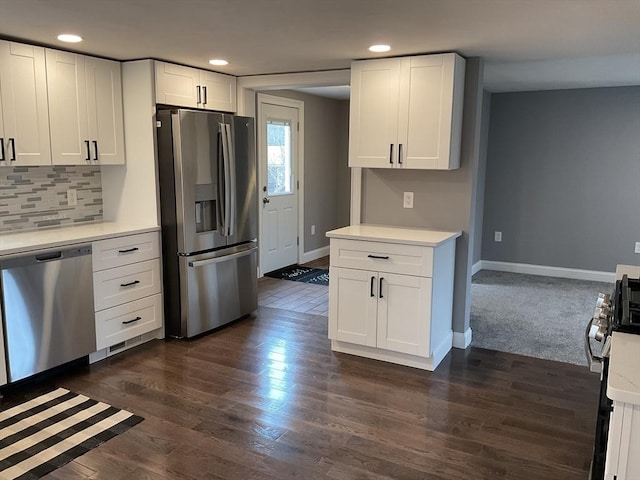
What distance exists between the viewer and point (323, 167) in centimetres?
709

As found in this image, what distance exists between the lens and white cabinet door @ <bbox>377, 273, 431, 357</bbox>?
3414 millimetres

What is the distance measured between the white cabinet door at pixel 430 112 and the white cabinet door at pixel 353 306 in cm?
88

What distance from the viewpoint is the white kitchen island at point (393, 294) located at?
3.41 m

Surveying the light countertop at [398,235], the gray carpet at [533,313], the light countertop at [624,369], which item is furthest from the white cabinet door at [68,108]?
the light countertop at [624,369]

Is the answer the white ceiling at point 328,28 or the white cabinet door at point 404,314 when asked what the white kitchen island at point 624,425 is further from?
the white cabinet door at point 404,314

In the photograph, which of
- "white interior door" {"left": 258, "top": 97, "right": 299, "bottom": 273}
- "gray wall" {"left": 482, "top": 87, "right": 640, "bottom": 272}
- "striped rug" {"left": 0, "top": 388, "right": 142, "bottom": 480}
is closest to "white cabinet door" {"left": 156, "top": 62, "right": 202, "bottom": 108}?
"white interior door" {"left": 258, "top": 97, "right": 299, "bottom": 273}

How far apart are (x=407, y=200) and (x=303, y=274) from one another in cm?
245

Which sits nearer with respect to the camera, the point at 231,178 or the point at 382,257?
the point at 382,257

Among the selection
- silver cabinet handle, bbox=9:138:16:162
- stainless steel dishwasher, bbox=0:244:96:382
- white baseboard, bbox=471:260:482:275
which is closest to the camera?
stainless steel dishwasher, bbox=0:244:96:382

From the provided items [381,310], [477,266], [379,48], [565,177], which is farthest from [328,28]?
[477,266]

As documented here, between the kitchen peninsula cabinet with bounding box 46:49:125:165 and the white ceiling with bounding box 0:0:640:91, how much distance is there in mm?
127

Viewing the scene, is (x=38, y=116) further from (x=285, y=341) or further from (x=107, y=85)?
(x=285, y=341)

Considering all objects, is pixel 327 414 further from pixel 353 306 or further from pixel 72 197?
pixel 72 197

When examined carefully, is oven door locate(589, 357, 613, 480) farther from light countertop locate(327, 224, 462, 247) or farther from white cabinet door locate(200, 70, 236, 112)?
white cabinet door locate(200, 70, 236, 112)
